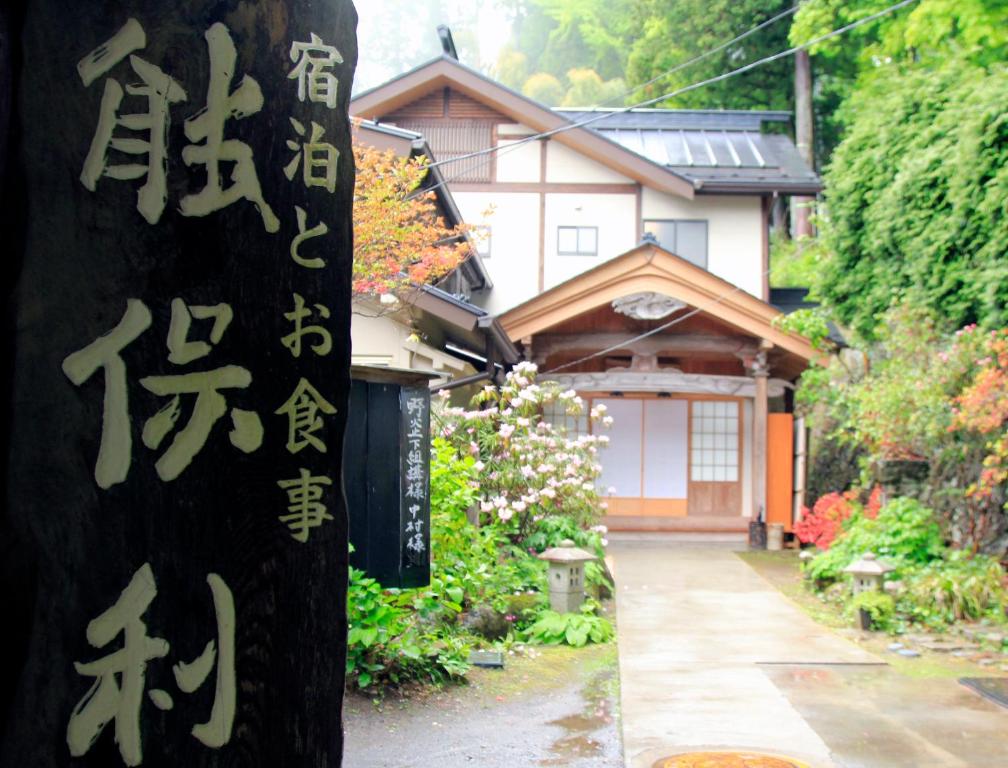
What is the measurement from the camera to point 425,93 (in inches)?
714

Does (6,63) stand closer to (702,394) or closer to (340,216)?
(340,216)

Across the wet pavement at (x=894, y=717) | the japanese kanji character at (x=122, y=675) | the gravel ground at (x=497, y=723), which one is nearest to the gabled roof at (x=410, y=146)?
the gravel ground at (x=497, y=723)

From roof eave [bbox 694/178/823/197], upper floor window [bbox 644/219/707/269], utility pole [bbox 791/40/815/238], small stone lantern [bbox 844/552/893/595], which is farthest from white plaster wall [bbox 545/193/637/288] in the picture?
small stone lantern [bbox 844/552/893/595]

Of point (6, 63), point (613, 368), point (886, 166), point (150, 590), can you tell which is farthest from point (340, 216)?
point (613, 368)

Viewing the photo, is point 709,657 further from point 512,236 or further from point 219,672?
point 512,236

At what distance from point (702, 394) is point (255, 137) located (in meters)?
15.5

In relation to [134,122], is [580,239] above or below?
above

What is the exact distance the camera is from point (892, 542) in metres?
11.3

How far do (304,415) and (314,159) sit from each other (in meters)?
0.67

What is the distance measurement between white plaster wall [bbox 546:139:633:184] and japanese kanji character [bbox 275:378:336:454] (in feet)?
52.3

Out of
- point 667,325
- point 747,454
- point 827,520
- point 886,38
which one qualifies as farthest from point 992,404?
point 886,38

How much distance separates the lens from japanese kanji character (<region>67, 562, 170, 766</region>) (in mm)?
2215

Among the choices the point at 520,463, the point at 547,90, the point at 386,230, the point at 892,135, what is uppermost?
the point at 547,90

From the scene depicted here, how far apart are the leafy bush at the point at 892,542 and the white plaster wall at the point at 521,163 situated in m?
8.84
